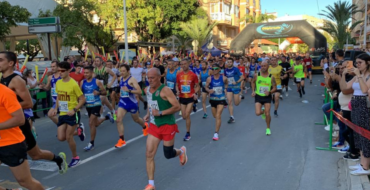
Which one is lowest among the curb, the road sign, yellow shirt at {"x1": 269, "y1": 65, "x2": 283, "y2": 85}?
the curb

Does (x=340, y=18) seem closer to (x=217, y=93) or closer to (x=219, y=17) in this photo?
(x=219, y=17)

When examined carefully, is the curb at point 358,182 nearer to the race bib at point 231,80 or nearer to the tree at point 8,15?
the race bib at point 231,80

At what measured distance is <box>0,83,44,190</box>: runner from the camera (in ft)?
11.2

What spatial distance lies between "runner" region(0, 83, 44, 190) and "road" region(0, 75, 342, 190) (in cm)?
140

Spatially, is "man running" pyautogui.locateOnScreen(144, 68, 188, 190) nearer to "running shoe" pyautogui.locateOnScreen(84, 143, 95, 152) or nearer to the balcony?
"running shoe" pyautogui.locateOnScreen(84, 143, 95, 152)

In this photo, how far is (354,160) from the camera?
5688 mm

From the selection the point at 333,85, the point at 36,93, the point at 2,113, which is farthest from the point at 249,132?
the point at 36,93

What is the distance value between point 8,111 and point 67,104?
2513 millimetres

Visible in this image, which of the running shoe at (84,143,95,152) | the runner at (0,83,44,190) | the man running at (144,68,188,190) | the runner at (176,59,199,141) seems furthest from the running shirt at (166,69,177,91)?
the runner at (0,83,44,190)

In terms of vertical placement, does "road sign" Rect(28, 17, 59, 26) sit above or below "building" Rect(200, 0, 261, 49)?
below

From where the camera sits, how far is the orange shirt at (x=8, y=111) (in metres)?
3.42

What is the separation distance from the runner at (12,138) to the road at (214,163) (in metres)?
1.40

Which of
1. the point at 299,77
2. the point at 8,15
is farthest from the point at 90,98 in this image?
the point at 299,77

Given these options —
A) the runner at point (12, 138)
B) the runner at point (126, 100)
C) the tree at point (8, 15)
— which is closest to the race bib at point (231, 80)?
the runner at point (126, 100)
